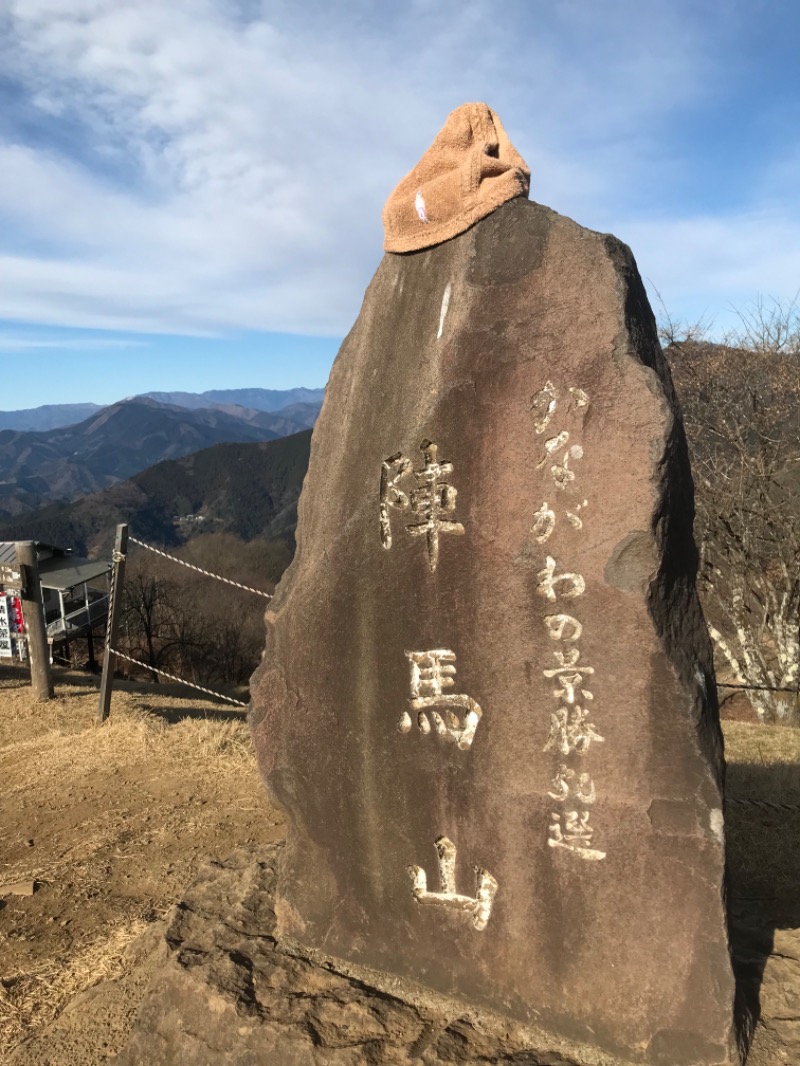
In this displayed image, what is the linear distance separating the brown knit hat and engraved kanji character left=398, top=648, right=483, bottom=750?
161 centimetres

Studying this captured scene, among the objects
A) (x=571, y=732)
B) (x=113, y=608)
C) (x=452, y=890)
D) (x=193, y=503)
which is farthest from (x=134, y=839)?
(x=193, y=503)

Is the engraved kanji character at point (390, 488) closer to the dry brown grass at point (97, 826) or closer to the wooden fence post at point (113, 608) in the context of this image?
the dry brown grass at point (97, 826)

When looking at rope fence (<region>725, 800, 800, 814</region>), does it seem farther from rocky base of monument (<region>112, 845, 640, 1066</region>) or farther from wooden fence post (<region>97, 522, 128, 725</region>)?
wooden fence post (<region>97, 522, 128, 725</region>)

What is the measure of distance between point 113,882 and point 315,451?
2.92 m

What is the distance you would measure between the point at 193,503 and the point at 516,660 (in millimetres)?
55880

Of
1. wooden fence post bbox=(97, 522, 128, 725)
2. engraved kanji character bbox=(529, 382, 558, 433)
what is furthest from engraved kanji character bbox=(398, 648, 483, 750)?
wooden fence post bbox=(97, 522, 128, 725)

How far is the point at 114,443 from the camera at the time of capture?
13525cm

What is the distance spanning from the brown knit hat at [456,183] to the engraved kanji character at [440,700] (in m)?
1.61

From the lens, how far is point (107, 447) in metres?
133

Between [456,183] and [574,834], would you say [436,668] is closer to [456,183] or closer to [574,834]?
[574,834]

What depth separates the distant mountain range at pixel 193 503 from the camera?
44.0 m

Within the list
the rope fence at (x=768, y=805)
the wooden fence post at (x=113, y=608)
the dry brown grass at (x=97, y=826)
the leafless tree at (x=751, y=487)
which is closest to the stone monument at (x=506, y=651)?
the dry brown grass at (x=97, y=826)

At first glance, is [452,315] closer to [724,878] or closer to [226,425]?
[724,878]

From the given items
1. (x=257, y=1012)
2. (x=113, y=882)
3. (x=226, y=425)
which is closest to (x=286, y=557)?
(x=113, y=882)
